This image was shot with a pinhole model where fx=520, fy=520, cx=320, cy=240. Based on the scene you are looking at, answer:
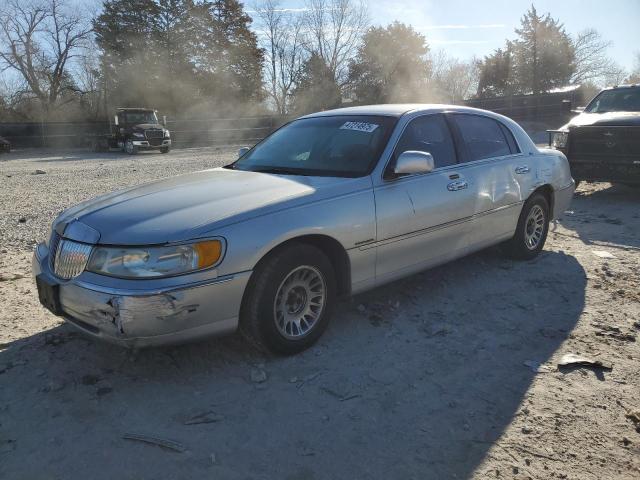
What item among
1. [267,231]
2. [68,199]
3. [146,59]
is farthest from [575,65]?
[267,231]

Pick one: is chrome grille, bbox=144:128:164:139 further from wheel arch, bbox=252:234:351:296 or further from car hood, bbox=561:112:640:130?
wheel arch, bbox=252:234:351:296

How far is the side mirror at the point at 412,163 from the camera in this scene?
3625 mm

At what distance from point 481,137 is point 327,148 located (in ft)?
5.24

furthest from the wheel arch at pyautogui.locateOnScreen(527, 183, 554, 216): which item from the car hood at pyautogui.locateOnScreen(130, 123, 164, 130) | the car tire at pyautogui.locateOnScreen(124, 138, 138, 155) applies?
the car hood at pyautogui.locateOnScreen(130, 123, 164, 130)

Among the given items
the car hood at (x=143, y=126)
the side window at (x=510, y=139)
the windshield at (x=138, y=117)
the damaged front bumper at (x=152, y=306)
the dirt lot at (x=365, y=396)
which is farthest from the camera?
the windshield at (x=138, y=117)

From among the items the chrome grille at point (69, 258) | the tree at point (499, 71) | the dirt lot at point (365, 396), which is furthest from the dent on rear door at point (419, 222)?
the tree at point (499, 71)

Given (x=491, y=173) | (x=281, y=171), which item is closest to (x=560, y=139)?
(x=491, y=173)

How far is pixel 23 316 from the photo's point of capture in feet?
13.1

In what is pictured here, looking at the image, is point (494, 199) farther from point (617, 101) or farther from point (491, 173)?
point (617, 101)

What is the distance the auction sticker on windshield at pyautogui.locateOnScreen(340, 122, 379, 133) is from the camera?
4.02 m

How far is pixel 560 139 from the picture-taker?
29.4 feet

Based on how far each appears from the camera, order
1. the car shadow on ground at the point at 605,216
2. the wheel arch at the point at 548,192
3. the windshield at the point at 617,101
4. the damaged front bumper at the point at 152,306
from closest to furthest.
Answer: the damaged front bumper at the point at 152,306
the wheel arch at the point at 548,192
the car shadow on ground at the point at 605,216
the windshield at the point at 617,101

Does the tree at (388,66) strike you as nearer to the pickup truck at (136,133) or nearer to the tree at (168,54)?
the tree at (168,54)

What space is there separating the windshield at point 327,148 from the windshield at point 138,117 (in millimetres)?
21465
